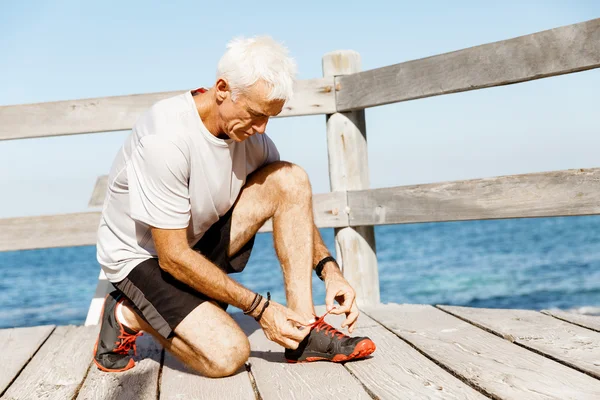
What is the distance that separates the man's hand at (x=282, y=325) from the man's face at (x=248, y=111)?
566 millimetres

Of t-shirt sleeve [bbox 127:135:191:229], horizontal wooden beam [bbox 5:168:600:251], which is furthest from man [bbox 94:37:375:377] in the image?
horizontal wooden beam [bbox 5:168:600:251]

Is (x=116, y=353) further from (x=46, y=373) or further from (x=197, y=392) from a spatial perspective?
(x=197, y=392)

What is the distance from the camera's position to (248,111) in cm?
226

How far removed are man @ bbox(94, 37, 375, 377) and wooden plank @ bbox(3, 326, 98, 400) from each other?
15 cm

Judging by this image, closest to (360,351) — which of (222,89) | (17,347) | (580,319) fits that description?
(222,89)

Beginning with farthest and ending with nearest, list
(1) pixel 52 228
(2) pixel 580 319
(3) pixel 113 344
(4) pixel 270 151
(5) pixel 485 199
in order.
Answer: (1) pixel 52 228 → (5) pixel 485 199 → (2) pixel 580 319 → (4) pixel 270 151 → (3) pixel 113 344

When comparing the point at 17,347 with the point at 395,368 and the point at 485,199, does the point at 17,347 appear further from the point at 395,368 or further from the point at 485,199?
the point at 485,199

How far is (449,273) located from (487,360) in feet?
72.6

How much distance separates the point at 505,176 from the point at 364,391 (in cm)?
132

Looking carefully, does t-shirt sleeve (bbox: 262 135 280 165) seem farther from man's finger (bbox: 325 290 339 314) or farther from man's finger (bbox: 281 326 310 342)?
man's finger (bbox: 281 326 310 342)

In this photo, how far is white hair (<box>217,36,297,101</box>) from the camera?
7.30 ft

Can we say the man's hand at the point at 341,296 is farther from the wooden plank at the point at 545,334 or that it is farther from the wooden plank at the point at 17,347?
the wooden plank at the point at 17,347

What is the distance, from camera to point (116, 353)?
2.61 meters

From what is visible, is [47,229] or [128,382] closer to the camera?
[128,382]
